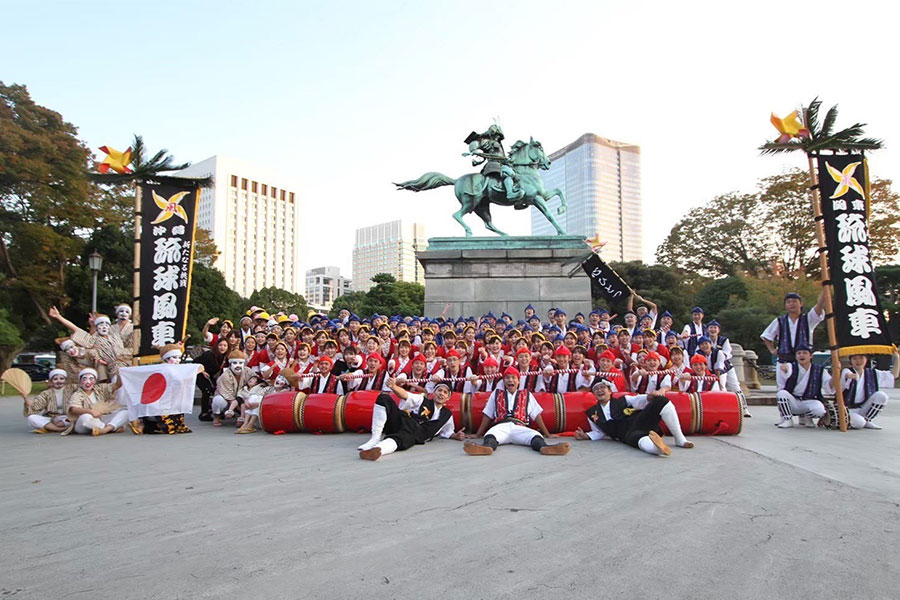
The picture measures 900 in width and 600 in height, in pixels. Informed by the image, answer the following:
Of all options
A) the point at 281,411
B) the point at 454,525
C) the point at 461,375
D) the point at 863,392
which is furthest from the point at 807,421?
the point at 281,411

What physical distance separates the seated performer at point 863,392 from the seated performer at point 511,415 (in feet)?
14.7

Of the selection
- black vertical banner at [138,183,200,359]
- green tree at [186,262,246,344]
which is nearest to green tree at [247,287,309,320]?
green tree at [186,262,246,344]

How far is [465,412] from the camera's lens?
772 centimetres

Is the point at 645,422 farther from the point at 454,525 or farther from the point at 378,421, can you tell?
the point at 454,525

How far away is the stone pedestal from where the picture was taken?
1627 centimetres

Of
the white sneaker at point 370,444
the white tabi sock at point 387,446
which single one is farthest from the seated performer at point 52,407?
the white tabi sock at point 387,446

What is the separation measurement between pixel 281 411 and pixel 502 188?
10811 millimetres

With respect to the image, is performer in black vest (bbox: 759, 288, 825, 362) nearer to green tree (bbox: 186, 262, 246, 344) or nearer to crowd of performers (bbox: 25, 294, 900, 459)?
crowd of performers (bbox: 25, 294, 900, 459)

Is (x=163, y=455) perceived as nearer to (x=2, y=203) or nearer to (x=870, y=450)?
(x=870, y=450)

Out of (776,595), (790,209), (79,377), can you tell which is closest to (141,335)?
(79,377)

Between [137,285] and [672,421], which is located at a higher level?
[137,285]

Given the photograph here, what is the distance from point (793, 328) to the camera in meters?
8.77

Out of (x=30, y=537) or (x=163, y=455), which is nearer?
(x=30, y=537)

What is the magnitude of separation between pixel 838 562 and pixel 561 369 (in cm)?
540
